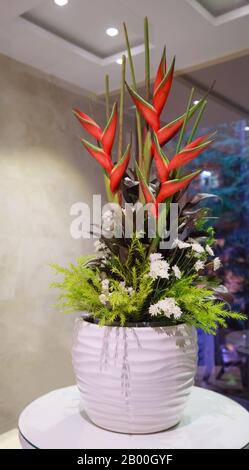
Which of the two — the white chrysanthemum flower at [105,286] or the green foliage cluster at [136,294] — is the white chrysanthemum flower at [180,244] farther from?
the white chrysanthemum flower at [105,286]

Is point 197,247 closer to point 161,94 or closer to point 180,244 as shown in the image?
point 180,244

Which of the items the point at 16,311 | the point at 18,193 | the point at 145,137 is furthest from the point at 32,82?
the point at 145,137

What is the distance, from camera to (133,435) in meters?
0.83

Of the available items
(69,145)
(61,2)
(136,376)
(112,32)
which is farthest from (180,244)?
(69,145)

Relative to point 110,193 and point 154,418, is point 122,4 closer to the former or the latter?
point 110,193

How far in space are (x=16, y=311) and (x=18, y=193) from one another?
67 cm

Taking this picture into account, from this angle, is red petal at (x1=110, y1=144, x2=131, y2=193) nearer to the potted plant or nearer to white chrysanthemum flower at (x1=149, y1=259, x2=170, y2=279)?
the potted plant

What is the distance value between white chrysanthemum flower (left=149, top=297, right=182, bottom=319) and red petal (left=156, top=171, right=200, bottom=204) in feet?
0.72

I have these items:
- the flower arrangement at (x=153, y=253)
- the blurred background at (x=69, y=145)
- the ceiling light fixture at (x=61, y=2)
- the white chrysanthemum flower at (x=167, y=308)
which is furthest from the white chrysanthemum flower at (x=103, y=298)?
the ceiling light fixture at (x=61, y=2)

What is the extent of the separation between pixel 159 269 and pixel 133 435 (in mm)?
340

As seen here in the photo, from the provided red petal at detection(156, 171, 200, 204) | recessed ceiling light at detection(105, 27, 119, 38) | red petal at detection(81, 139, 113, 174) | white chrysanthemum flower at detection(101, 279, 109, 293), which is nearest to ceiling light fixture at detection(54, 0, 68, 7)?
recessed ceiling light at detection(105, 27, 119, 38)

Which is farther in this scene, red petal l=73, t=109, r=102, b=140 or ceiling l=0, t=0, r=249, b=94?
ceiling l=0, t=0, r=249, b=94

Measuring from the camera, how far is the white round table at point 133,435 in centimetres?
77

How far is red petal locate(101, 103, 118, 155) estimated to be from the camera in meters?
0.92
